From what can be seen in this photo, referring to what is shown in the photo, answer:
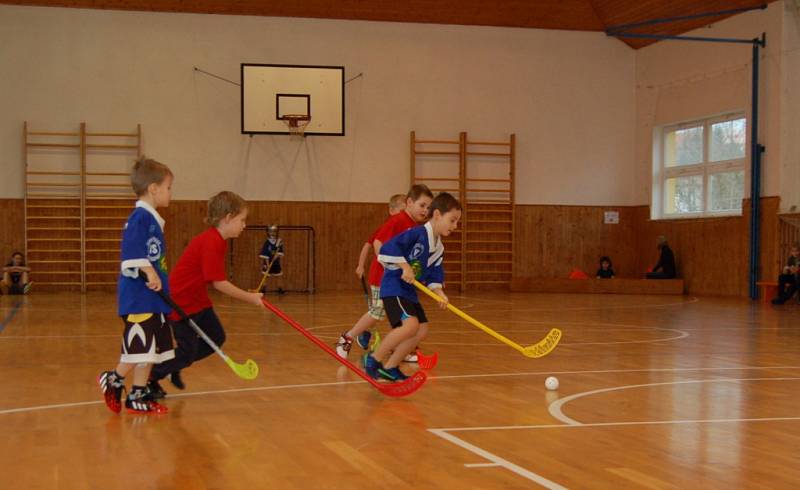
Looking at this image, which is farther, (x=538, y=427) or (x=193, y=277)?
(x=193, y=277)

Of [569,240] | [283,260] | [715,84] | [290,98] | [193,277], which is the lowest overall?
[283,260]

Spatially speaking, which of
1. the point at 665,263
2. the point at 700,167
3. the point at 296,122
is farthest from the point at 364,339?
the point at 700,167

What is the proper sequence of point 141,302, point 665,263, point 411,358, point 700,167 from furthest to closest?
point 700,167
point 665,263
point 411,358
point 141,302

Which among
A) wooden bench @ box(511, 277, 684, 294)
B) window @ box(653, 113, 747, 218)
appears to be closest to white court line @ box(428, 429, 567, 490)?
window @ box(653, 113, 747, 218)

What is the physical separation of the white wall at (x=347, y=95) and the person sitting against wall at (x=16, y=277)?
1.63 m

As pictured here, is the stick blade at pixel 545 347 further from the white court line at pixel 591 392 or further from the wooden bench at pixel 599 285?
the wooden bench at pixel 599 285

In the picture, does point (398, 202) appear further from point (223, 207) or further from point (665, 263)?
point (665, 263)

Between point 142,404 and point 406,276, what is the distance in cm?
181

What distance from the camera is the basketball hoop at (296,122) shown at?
63.5 ft

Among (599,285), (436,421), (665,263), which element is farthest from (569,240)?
(436,421)

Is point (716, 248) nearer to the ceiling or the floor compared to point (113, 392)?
nearer to the ceiling

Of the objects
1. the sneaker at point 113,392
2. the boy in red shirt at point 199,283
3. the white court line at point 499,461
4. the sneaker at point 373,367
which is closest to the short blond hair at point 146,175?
the boy in red shirt at point 199,283

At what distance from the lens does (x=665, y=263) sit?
66.8ft

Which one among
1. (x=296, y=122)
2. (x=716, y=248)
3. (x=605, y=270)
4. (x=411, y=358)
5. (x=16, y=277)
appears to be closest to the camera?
(x=411, y=358)
